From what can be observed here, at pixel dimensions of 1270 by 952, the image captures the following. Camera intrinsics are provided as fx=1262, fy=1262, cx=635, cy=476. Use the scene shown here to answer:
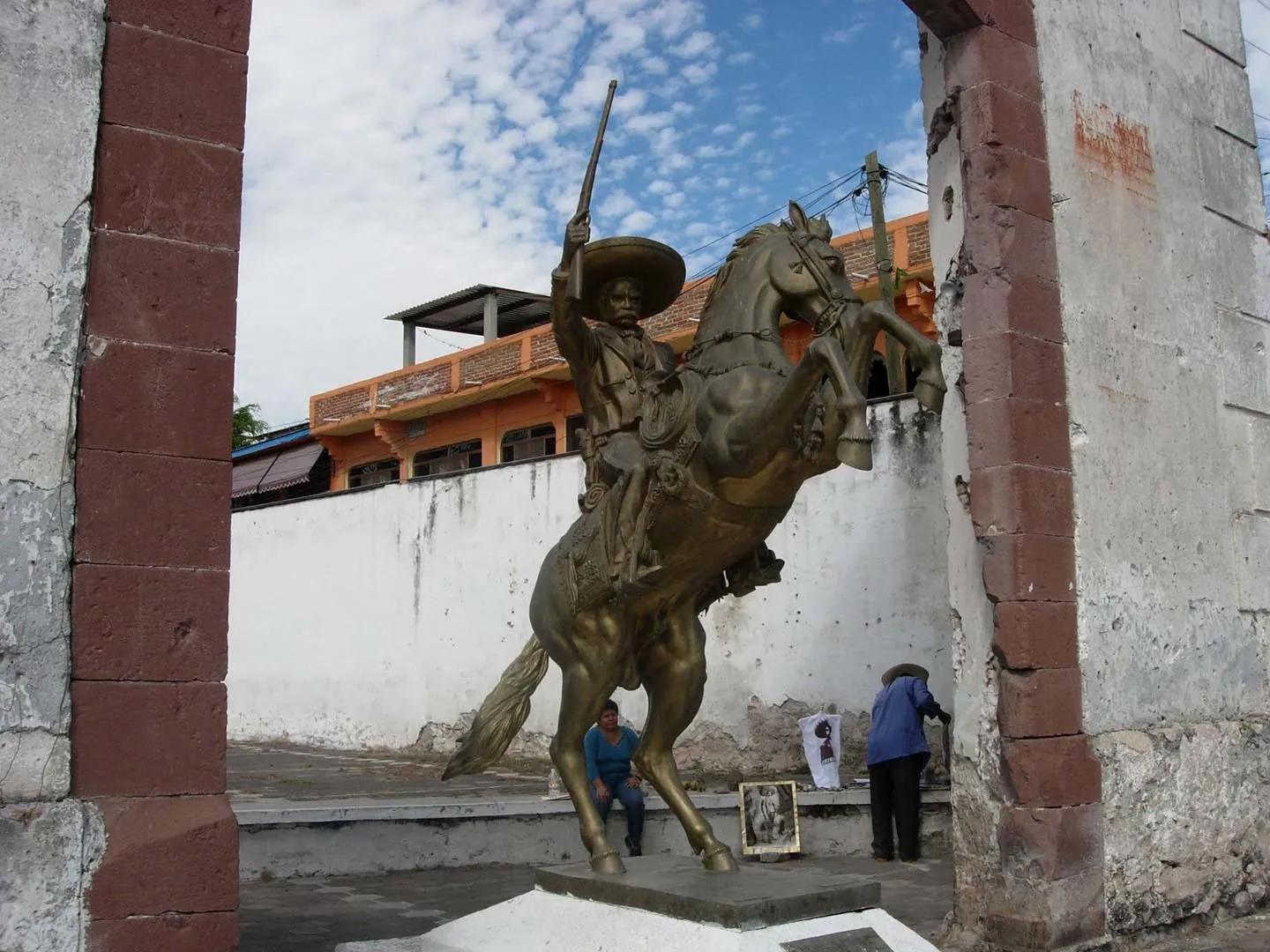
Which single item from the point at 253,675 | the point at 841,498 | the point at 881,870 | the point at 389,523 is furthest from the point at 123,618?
the point at 253,675

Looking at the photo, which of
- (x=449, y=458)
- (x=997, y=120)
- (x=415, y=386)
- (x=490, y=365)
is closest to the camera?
(x=997, y=120)

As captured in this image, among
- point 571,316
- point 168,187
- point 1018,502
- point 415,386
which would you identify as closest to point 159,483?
point 168,187

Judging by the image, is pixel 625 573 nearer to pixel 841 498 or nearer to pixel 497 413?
pixel 841 498

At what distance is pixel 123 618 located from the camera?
3324 mm

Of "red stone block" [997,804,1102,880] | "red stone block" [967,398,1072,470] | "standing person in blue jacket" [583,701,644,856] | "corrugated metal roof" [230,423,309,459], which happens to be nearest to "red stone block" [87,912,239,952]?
"red stone block" [997,804,1102,880]

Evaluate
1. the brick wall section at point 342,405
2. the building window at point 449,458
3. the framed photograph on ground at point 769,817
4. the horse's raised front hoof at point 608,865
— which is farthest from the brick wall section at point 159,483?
the brick wall section at point 342,405

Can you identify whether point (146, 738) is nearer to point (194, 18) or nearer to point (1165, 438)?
point (194, 18)

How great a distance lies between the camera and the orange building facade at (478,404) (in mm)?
15941

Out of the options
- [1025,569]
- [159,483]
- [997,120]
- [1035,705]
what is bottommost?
[1035,705]

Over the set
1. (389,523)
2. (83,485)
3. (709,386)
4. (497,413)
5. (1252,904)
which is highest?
(497,413)

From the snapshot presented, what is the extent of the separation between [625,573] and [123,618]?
1602mm

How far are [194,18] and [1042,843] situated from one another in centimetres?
443

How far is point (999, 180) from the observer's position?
578 cm

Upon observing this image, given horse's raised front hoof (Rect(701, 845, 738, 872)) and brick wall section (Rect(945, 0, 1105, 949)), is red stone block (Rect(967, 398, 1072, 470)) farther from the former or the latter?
horse's raised front hoof (Rect(701, 845, 738, 872))
